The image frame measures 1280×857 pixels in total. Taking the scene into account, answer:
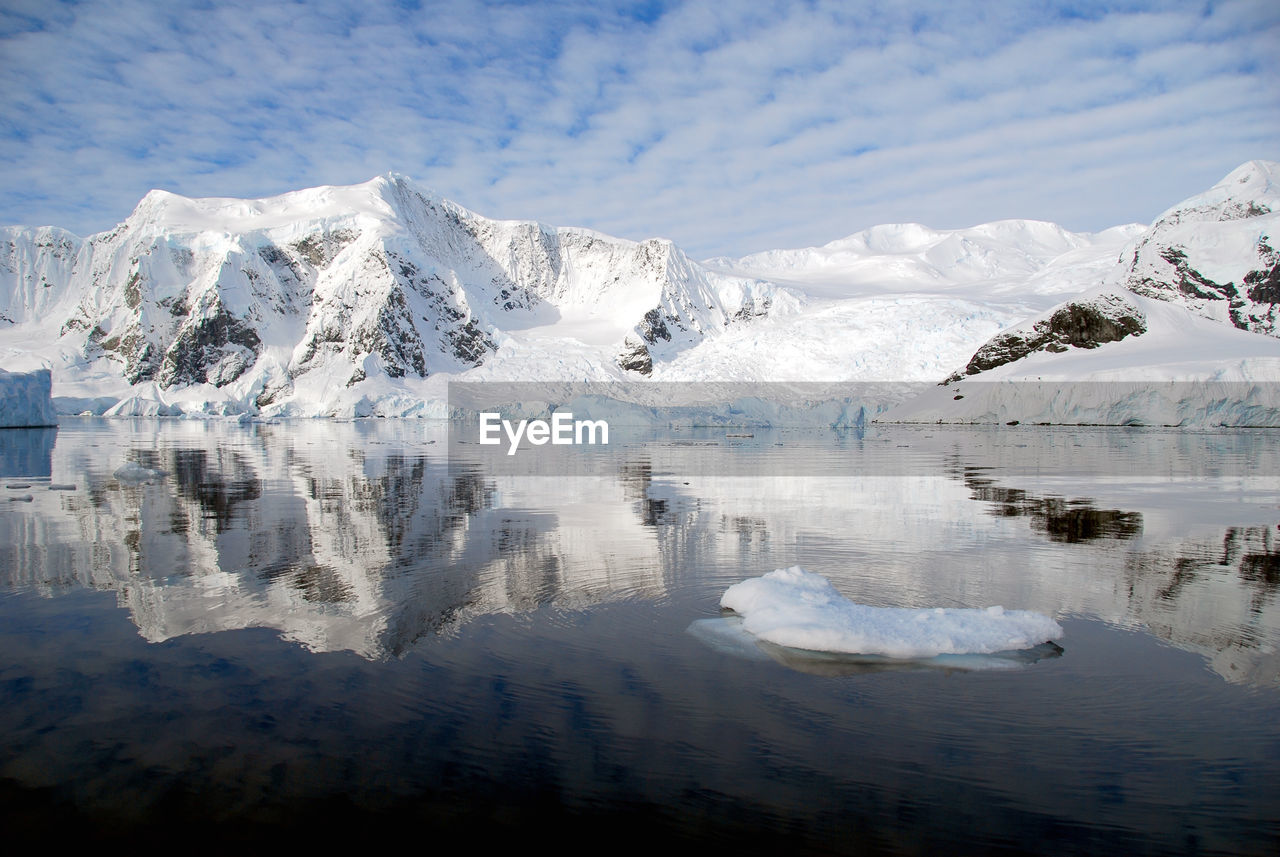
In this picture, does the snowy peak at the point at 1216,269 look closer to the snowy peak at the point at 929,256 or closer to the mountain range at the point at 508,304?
the mountain range at the point at 508,304

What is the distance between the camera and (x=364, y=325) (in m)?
109

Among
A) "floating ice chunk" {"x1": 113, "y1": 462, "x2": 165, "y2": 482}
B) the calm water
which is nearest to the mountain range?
"floating ice chunk" {"x1": 113, "y1": 462, "x2": 165, "y2": 482}

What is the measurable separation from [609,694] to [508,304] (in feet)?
400

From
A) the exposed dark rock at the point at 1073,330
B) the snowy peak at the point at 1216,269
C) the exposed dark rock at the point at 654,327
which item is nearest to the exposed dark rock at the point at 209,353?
the exposed dark rock at the point at 654,327

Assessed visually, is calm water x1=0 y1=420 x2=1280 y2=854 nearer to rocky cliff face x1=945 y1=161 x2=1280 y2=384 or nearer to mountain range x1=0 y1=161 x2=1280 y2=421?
mountain range x1=0 y1=161 x2=1280 y2=421

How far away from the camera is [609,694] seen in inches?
189

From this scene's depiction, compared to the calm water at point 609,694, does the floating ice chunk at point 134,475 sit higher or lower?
higher

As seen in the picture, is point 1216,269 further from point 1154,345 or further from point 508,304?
point 508,304

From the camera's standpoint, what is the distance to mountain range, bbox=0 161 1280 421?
69.2 metres

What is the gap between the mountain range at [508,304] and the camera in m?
69.2

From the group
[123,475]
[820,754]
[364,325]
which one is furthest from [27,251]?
[820,754]

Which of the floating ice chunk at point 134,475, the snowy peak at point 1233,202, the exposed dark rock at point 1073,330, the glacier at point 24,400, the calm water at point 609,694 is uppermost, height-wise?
the snowy peak at point 1233,202

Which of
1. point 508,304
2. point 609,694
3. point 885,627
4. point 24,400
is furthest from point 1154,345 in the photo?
point 508,304

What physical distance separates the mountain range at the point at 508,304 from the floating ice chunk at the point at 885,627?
5451cm
